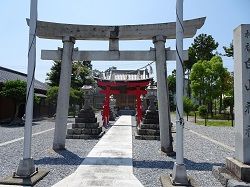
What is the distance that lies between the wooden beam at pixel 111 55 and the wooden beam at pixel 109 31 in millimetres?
655

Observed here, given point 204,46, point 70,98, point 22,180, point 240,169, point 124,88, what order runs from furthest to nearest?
1. point 204,46
2. point 70,98
3. point 124,88
4. point 22,180
5. point 240,169

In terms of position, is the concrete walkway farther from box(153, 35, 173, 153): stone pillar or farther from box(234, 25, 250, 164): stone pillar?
box(234, 25, 250, 164): stone pillar

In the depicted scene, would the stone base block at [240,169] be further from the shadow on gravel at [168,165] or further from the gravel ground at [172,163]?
the shadow on gravel at [168,165]

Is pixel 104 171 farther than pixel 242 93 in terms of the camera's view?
Yes

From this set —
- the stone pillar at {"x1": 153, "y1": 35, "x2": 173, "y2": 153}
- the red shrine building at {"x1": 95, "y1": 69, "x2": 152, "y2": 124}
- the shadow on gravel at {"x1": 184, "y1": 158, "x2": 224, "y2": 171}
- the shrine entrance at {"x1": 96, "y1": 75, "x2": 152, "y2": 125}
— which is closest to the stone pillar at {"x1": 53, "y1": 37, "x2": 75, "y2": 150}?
the stone pillar at {"x1": 153, "y1": 35, "x2": 173, "y2": 153}

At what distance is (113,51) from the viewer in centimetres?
1012

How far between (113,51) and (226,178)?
5.96 m

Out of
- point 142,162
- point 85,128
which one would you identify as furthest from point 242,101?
point 85,128

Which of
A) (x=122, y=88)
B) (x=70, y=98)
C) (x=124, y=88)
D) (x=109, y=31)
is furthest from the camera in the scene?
(x=70, y=98)

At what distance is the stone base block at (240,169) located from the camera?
18.5 ft

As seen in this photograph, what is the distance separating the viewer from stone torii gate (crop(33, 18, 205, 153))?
1005 centimetres

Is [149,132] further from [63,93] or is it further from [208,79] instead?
[208,79]

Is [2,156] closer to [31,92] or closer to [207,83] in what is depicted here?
[31,92]

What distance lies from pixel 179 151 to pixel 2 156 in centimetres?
619
